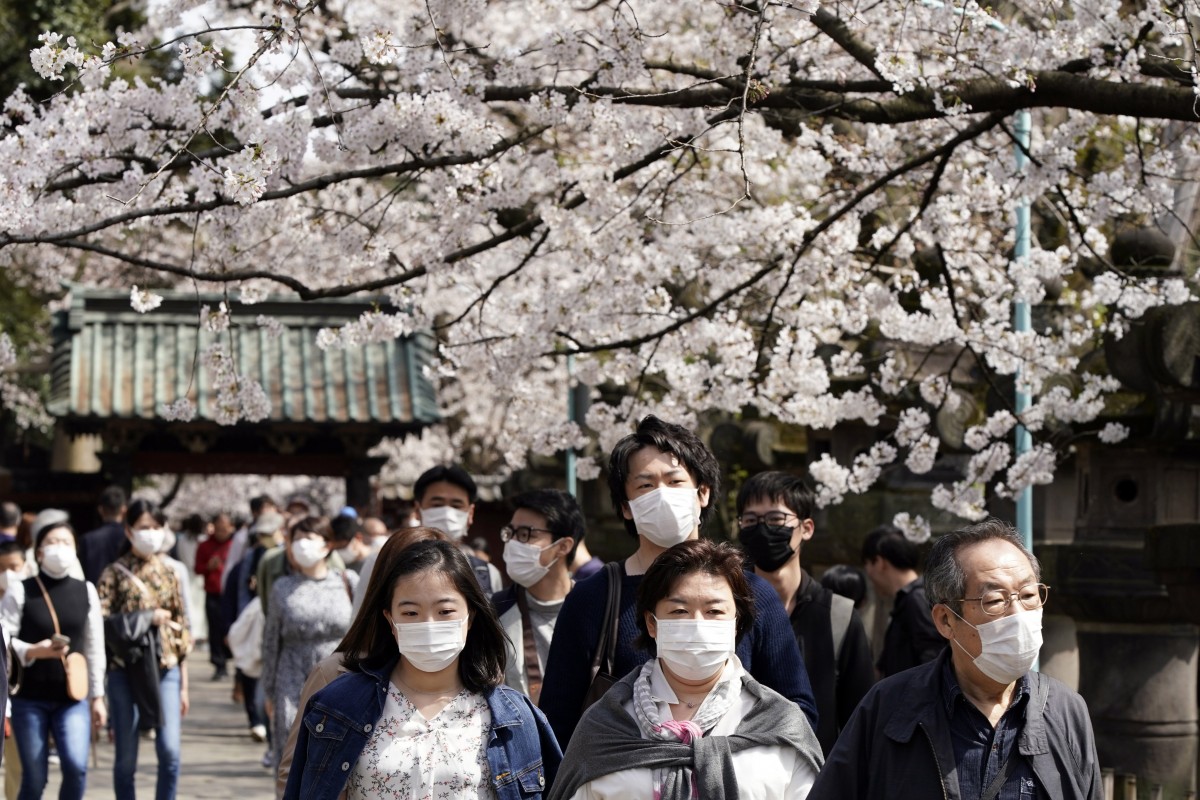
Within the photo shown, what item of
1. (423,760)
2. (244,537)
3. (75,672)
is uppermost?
(244,537)

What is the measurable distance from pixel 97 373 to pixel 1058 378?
410 inches

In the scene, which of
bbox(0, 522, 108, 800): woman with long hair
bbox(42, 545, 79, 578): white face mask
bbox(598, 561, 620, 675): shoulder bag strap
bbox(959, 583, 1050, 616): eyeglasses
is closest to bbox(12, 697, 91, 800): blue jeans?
bbox(0, 522, 108, 800): woman with long hair

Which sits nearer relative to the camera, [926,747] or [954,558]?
[926,747]

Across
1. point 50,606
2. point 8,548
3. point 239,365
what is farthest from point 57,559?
point 239,365

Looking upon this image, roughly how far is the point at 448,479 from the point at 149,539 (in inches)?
126

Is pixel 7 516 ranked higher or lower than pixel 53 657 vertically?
higher

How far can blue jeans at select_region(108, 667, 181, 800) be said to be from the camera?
9.16 meters

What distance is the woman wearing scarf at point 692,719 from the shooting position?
3.96 metres

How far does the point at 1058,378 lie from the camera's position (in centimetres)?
1023

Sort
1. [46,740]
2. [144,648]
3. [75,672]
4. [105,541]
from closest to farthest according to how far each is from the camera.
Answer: [75,672]
[46,740]
[144,648]
[105,541]

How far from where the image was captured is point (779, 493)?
242 inches

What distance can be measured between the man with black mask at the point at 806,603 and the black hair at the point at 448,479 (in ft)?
5.39

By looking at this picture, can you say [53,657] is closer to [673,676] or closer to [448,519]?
[448,519]

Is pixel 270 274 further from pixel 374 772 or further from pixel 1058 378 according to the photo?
pixel 1058 378
